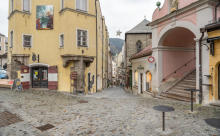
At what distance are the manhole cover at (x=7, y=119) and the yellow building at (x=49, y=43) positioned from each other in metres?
6.47

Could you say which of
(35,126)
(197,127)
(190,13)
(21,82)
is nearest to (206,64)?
(190,13)

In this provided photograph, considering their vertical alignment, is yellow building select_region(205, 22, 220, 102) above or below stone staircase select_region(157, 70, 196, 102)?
above

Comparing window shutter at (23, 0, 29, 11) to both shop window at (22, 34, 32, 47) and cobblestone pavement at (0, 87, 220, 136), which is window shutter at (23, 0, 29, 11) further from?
cobblestone pavement at (0, 87, 220, 136)

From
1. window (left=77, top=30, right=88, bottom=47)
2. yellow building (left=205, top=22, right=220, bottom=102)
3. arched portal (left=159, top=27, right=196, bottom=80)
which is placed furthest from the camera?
window (left=77, top=30, right=88, bottom=47)

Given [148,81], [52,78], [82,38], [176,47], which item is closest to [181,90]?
[176,47]

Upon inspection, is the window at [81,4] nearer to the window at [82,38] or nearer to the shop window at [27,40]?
the window at [82,38]

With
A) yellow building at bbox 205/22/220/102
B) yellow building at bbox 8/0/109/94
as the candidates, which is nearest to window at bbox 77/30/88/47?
yellow building at bbox 8/0/109/94

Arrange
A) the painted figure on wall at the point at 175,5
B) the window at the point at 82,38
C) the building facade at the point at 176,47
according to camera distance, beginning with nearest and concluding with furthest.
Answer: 1. the building facade at the point at 176,47
2. the painted figure on wall at the point at 175,5
3. the window at the point at 82,38

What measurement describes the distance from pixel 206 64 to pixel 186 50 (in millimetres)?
4705

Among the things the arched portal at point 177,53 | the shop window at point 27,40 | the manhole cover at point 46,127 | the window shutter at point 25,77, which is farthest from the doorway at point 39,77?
the arched portal at point 177,53

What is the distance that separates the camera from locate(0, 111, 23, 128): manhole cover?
5.33m

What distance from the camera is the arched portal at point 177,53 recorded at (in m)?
11.1

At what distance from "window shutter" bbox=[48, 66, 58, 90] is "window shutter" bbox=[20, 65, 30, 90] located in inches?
88.3

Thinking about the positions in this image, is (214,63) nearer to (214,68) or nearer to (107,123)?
(214,68)
